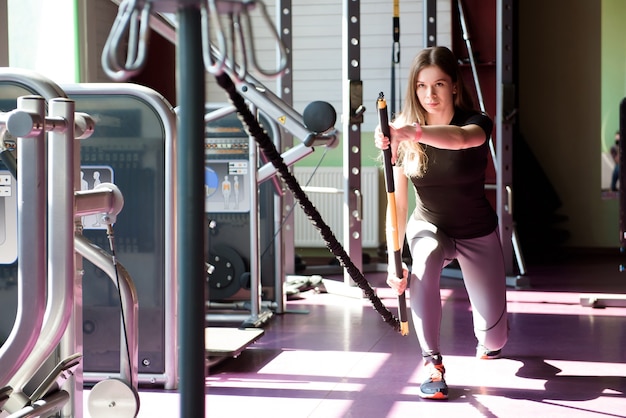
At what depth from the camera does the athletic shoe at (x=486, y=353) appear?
13.5ft

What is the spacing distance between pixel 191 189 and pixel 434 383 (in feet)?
9.06

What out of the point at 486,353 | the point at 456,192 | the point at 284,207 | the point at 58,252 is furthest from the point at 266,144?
the point at 284,207

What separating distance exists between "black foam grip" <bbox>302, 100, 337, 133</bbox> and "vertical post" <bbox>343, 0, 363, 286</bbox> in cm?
268

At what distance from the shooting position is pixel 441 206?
372 centimetres

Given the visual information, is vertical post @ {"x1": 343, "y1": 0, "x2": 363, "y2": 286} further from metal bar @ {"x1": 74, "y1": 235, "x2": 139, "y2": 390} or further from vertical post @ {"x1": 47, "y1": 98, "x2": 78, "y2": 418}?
vertical post @ {"x1": 47, "y1": 98, "x2": 78, "y2": 418}

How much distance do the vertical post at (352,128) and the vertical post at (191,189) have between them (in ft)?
17.5

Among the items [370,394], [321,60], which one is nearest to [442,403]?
[370,394]

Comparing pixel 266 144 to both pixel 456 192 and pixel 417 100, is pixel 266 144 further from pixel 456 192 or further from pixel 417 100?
pixel 456 192

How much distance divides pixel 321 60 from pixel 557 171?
7.90 ft

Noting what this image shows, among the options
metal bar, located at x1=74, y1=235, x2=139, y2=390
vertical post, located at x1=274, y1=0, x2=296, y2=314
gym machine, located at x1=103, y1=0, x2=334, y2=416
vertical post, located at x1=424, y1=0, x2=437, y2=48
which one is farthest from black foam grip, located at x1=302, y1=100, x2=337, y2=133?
vertical post, located at x1=424, y1=0, x2=437, y2=48

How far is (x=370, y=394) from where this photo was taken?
11.6ft

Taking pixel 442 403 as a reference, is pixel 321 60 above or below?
above

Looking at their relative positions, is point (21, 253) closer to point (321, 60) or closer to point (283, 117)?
point (283, 117)

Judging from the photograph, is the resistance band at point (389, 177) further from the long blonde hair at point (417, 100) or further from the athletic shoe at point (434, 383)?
the long blonde hair at point (417, 100)
